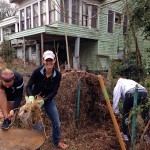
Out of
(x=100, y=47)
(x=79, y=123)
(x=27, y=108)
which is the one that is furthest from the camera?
(x=100, y=47)

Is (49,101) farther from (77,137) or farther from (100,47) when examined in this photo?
(100,47)

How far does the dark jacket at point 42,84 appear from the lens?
354 centimetres

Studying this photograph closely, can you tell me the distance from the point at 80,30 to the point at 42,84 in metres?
10.9

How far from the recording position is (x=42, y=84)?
3592 millimetres

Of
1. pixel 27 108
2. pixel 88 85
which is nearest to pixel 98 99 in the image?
pixel 88 85

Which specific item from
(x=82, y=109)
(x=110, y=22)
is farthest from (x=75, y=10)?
(x=82, y=109)

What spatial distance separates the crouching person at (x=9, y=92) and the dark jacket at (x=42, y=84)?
0.62 ft

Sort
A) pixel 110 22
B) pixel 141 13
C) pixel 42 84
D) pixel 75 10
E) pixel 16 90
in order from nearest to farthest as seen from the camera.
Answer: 1. pixel 16 90
2. pixel 42 84
3. pixel 141 13
4. pixel 75 10
5. pixel 110 22

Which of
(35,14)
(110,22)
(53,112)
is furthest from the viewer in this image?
(110,22)

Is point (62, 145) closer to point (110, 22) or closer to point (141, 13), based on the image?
point (141, 13)

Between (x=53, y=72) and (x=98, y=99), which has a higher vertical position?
(x=53, y=72)

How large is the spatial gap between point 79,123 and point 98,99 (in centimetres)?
69

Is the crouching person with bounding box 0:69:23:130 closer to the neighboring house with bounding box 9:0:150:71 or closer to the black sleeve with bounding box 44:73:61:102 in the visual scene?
the black sleeve with bounding box 44:73:61:102

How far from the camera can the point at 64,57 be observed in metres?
16.1
